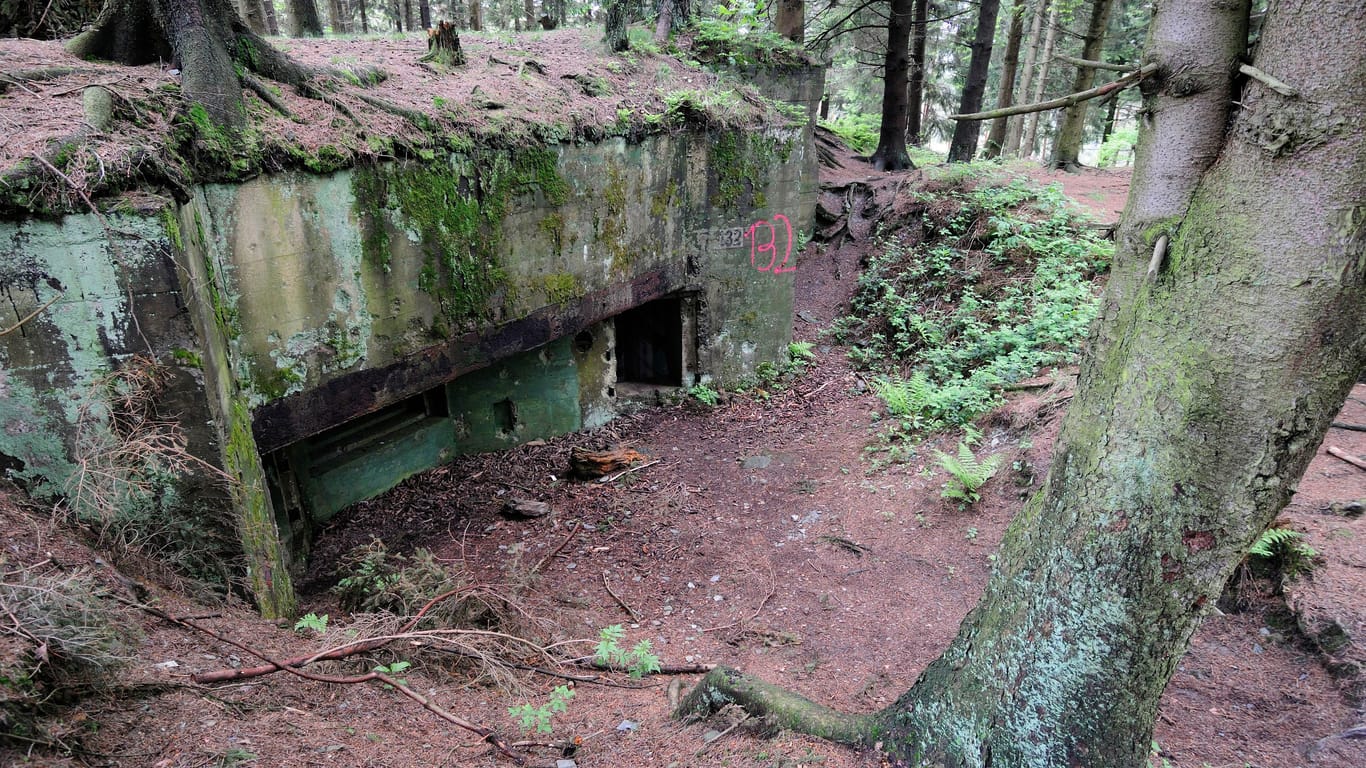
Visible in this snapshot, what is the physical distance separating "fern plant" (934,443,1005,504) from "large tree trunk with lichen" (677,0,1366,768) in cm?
401

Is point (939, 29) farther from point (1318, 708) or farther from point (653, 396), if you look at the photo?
point (1318, 708)

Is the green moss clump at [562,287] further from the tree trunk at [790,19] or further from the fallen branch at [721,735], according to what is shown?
the tree trunk at [790,19]

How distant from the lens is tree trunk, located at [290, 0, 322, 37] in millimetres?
11562

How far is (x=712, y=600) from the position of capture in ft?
19.9

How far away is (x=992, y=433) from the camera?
24.5 feet

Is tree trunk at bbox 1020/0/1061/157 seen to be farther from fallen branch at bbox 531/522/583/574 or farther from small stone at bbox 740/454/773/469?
fallen branch at bbox 531/522/583/574

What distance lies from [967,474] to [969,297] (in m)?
4.81

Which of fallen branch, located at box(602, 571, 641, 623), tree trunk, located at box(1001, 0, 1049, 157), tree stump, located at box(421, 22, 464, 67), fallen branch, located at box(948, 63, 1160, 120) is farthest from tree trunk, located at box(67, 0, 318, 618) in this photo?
tree trunk, located at box(1001, 0, 1049, 157)

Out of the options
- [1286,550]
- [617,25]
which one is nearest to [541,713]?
[1286,550]

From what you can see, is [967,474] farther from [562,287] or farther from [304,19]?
[304,19]

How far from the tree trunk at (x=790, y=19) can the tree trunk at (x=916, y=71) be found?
8.55 ft

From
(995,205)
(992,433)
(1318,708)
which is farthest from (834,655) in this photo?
(995,205)

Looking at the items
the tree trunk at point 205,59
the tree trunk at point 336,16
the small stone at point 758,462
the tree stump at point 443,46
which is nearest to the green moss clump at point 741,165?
the tree stump at point 443,46

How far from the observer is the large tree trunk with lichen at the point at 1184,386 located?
74.5 inches
